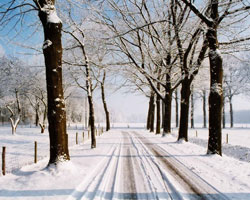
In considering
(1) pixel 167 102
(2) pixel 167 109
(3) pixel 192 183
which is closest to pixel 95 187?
(3) pixel 192 183

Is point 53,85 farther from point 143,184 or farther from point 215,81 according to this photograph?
point 215,81

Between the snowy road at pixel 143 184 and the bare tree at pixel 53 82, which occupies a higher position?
the bare tree at pixel 53 82

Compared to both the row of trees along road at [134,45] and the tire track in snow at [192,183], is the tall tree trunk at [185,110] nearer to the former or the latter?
the row of trees along road at [134,45]

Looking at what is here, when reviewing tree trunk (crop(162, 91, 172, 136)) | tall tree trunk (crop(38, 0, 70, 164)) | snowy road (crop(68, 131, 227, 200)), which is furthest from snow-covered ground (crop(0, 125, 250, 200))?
tree trunk (crop(162, 91, 172, 136))

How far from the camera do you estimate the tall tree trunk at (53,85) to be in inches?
217

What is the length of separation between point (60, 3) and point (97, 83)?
17.9 m

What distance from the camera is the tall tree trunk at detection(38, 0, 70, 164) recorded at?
5512mm

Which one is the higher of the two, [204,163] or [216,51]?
[216,51]

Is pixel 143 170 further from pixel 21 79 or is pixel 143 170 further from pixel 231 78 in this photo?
pixel 231 78

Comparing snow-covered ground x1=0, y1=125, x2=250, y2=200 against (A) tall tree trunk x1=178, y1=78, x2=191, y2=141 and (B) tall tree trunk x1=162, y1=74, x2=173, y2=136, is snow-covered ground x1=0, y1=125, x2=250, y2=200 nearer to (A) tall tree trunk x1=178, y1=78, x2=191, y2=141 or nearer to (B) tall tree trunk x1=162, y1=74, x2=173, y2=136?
(A) tall tree trunk x1=178, y1=78, x2=191, y2=141

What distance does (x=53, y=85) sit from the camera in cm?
556

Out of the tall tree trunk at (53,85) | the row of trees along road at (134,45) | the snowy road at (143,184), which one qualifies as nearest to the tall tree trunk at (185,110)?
the row of trees along road at (134,45)

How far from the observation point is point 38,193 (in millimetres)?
3943

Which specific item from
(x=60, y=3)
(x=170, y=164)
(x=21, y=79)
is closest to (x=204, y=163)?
(x=170, y=164)
